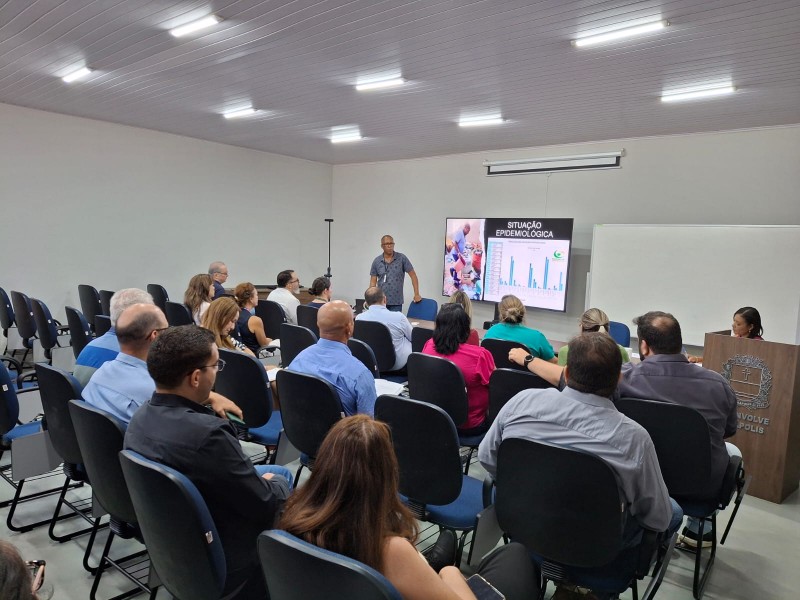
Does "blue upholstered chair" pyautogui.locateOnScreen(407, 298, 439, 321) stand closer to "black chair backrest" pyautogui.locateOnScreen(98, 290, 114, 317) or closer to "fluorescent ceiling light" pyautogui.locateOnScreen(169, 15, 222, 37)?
"black chair backrest" pyautogui.locateOnScreen(98, 290, 114, 317)

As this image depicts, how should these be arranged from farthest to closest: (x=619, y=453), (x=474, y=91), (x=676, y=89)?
(x=474, y=91)
(x=676, y=89)
(x=619, y=453)

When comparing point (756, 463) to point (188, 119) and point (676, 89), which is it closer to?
point (676, 89)

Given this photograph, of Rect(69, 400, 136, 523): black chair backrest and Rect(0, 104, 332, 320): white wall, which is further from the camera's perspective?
Rect(0, 104, 332, 320): white wall

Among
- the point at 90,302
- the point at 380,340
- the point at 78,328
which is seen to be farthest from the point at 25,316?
the point at 380,340

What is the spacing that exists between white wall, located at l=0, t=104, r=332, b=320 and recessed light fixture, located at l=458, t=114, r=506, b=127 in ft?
14.1

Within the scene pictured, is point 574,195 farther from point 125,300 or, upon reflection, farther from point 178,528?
point 178,528

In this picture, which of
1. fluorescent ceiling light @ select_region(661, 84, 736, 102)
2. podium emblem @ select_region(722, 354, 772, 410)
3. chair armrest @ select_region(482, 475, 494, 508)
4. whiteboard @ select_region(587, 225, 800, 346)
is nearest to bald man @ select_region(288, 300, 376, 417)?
chair armrest @ select_region(482, 475, 494, 508)

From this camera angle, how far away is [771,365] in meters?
3.56

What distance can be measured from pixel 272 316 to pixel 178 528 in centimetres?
435

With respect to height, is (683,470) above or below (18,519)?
above

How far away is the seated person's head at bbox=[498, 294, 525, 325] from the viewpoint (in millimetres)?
3938

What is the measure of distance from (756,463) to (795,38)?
288cm

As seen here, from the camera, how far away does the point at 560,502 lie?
5.90 ft

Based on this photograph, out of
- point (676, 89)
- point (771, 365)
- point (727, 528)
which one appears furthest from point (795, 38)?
point (727, 528)
